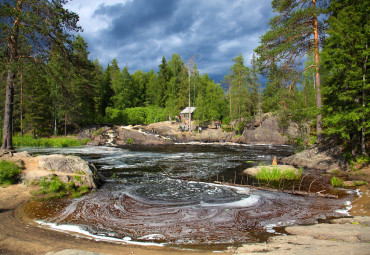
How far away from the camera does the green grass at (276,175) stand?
13.4m

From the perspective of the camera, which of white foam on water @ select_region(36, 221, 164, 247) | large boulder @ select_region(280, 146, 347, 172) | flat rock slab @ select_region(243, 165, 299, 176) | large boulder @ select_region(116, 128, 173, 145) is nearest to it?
white foam on water @ select_region(36, 221, 164, 247)

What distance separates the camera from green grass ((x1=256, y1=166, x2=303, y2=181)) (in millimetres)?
13391

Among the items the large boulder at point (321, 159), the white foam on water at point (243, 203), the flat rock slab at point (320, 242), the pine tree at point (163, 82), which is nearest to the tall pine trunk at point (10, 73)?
the white foam on water at point (243, 203)

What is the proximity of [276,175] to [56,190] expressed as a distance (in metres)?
11.3

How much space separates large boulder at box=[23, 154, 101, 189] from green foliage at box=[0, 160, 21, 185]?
41 cm

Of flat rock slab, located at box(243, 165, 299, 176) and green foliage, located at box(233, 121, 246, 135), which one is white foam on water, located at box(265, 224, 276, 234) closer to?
flat rock slab, located at box(243, 165, 299, 176)

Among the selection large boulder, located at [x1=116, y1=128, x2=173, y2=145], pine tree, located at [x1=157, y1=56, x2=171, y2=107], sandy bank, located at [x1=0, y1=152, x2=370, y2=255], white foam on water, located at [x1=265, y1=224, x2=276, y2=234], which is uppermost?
pine tree, located at [x1=157, y1=56, x2=171, y2=107]

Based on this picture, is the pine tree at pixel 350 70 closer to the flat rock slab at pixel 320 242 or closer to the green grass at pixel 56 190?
the flat rock slab at pixel 320 242

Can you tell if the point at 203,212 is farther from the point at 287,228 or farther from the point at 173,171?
the point at 173,171

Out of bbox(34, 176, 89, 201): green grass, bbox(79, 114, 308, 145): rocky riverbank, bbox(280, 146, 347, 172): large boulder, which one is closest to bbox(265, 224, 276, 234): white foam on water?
bbox(34, 176, 89, 201): green grass

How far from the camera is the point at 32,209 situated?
8523 mm

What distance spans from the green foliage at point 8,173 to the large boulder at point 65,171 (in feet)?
1.34

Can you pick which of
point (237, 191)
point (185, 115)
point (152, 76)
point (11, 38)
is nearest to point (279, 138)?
point (185, 115)

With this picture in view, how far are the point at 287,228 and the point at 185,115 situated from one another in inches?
2075
